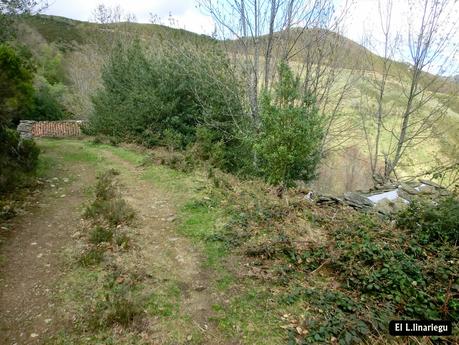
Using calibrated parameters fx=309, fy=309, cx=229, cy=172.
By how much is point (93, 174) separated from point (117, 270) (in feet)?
17.4

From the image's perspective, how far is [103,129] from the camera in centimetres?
1516

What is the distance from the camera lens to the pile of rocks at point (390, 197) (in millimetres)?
6176

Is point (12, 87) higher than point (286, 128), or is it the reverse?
point (12, 87)

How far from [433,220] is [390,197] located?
86.2 inches

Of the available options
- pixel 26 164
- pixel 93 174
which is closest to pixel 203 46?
pixel 93 174

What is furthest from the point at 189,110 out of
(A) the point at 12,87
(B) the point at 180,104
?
(A) the point at 12,87

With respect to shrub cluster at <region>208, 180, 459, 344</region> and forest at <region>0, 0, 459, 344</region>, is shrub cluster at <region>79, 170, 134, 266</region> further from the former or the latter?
shrub cluster at <region>208, 180, 459, 344</region>

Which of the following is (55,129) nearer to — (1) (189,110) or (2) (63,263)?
(1) (189,110)

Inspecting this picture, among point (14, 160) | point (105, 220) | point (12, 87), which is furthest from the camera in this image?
point (14, 160)

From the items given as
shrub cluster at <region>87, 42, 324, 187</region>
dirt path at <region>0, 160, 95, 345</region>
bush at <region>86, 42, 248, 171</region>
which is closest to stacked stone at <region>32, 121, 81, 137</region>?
shrub cluster at <region>87, 42, 324, 187</region>

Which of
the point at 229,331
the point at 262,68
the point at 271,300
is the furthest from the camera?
the point at 262,68

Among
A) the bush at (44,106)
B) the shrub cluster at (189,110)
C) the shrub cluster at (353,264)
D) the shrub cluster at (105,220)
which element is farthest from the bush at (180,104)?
the bush at (44,106)

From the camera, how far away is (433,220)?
15.4 ft

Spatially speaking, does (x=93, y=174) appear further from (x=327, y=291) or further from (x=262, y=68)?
(x=327, y=291)
